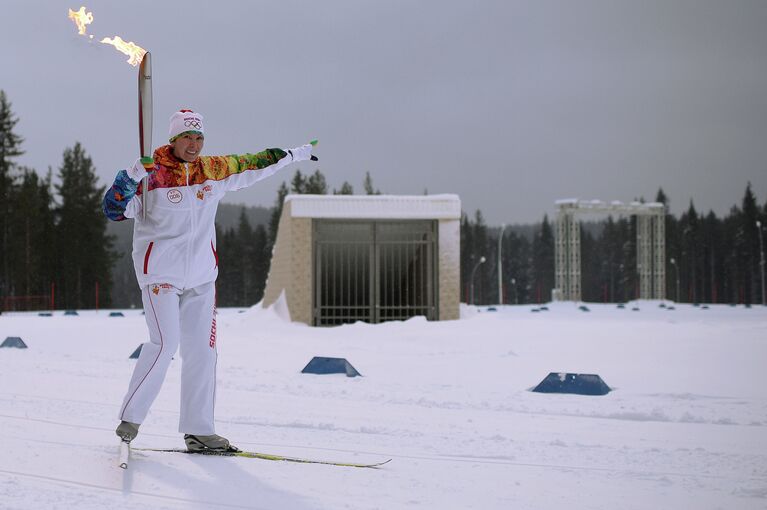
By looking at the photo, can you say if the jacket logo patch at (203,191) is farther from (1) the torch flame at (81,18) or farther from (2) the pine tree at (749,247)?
(2) the pine tree at (749,247)

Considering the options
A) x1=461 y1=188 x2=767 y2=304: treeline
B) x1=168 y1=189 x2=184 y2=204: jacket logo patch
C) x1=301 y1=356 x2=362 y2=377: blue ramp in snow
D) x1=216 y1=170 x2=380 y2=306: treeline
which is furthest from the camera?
x1=461 y1=188 x2=767 y2=304: treeline

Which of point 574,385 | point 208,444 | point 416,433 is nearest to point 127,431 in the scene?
point 208,444

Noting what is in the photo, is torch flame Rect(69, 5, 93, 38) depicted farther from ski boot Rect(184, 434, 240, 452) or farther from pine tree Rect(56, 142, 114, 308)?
pine tree Rect(56, 142, 114, 308)

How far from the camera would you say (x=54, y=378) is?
8.30m

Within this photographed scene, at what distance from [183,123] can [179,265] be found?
2.81ft

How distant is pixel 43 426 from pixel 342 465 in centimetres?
244

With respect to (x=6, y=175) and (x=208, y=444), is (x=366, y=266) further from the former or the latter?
(x=6, y=175)

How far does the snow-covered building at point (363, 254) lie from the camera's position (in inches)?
858

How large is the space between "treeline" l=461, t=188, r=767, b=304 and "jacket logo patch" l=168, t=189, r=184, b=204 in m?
80.1

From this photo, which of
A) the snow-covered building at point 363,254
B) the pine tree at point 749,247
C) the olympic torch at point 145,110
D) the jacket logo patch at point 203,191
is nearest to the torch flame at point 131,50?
the olympic torch at point 145,110

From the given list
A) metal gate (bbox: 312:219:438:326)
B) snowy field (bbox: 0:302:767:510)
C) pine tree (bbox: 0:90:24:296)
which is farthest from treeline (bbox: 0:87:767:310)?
snowy field (bbox: 0:302:767:510)

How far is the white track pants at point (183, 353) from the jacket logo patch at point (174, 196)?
0.49 m

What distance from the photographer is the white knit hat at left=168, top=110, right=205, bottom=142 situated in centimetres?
452

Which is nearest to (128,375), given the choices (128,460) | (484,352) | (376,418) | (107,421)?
A: (107,421)
